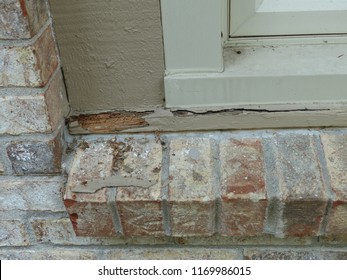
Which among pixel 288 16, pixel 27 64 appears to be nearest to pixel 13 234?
pixel 27 64

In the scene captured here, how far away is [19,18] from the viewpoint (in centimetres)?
91

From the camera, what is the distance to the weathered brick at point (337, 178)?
1.02 m

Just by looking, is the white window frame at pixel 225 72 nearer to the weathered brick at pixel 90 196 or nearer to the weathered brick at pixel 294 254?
the weathered brick at pixel 90 196

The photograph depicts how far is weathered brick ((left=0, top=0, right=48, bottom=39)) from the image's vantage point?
905 millimetres

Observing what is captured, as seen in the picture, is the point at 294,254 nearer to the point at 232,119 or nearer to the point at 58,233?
the point at 232,119

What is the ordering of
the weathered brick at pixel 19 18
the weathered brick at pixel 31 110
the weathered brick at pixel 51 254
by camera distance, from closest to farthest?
the weathered brick at pixel 19 18, the weathered brick at pixel 31 110, the weathered brick at pixel 51 254

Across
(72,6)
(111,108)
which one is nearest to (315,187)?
(111,108)

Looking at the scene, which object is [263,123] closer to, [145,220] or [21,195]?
[145,220]

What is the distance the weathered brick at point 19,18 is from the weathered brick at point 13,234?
0.52m

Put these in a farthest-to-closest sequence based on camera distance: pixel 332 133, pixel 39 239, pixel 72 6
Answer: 1. pixel 39 239
2. pixel 332 133
3. pixel 72 6

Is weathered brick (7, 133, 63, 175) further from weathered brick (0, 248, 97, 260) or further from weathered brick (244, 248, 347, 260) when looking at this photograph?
weathered brick (244, 248, 347, 260)

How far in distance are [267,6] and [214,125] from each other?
307 millimetres

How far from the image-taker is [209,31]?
102 centimetres

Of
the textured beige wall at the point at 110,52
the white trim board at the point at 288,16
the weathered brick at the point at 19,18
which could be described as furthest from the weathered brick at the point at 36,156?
the white trim board at the point at 288,16
